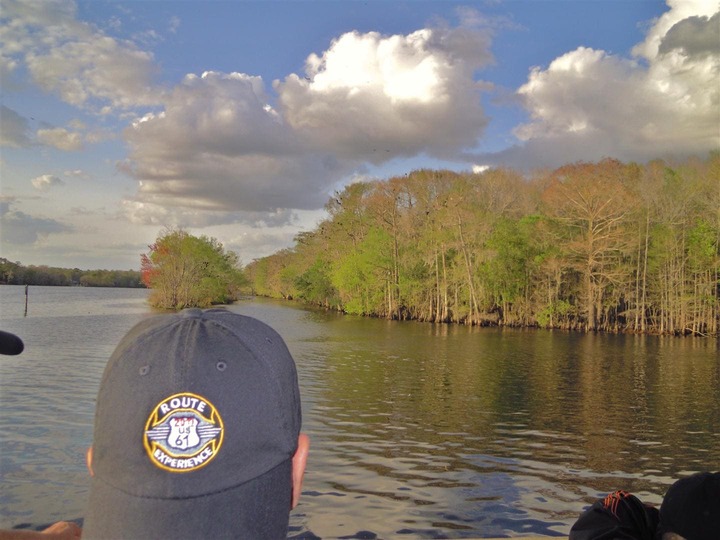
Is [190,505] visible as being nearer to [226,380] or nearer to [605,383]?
[226,380]

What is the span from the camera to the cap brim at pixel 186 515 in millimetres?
1220

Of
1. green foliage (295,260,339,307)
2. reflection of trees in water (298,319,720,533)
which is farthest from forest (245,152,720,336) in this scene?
reflection of trees in water (298,319,720,533)

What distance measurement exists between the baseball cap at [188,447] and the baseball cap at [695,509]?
6.72 feet

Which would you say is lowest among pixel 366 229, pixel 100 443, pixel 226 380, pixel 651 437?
pixel 651 437

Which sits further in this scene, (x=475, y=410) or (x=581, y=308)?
(x=581, y=308)

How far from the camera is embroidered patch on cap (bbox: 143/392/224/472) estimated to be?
4.04 ft

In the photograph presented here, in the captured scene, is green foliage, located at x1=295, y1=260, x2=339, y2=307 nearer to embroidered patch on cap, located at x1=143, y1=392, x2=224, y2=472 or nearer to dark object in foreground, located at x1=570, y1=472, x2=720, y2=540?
dark object in foreground, located at x1=570, y1=472, x2=720, y2=540

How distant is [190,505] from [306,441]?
34 centimetres

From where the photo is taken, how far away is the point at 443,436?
41.6 feet

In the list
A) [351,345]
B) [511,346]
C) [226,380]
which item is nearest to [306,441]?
[226,380]

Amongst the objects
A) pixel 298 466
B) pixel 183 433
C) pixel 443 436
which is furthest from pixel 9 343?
pixel 443 436

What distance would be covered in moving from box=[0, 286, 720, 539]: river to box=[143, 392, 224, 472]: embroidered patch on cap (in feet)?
21.2

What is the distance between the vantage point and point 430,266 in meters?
57.9

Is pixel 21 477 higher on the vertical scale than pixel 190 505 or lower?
lower
